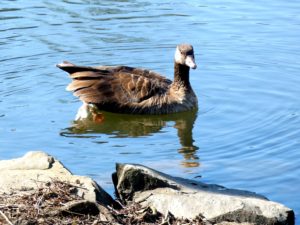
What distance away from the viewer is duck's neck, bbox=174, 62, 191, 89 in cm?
1330

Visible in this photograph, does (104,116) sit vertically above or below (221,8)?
below

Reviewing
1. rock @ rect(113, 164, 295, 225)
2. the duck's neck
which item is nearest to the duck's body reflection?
the duck's neck

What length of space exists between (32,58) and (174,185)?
22.5ft

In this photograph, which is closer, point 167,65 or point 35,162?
point 35,162

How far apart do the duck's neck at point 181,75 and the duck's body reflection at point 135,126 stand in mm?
564

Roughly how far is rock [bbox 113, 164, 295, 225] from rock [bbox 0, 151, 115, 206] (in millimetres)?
314

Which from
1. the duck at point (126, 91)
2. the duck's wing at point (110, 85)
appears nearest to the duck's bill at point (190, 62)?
the duck at point (126, 91)

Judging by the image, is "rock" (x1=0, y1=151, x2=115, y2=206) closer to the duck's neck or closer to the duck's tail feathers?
the duck's tail feathers

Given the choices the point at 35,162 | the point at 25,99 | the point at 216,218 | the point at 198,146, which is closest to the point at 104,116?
the point at 25,99

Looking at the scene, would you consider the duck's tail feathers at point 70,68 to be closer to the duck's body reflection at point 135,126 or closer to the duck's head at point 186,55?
the duck's body reflection at point 135,126

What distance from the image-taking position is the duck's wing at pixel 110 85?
12695 millimetres

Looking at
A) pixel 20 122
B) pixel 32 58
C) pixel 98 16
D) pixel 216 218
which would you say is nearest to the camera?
pixel 216 218

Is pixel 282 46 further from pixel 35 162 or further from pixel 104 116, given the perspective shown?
pixel 35 162

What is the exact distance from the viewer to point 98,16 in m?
17.1
